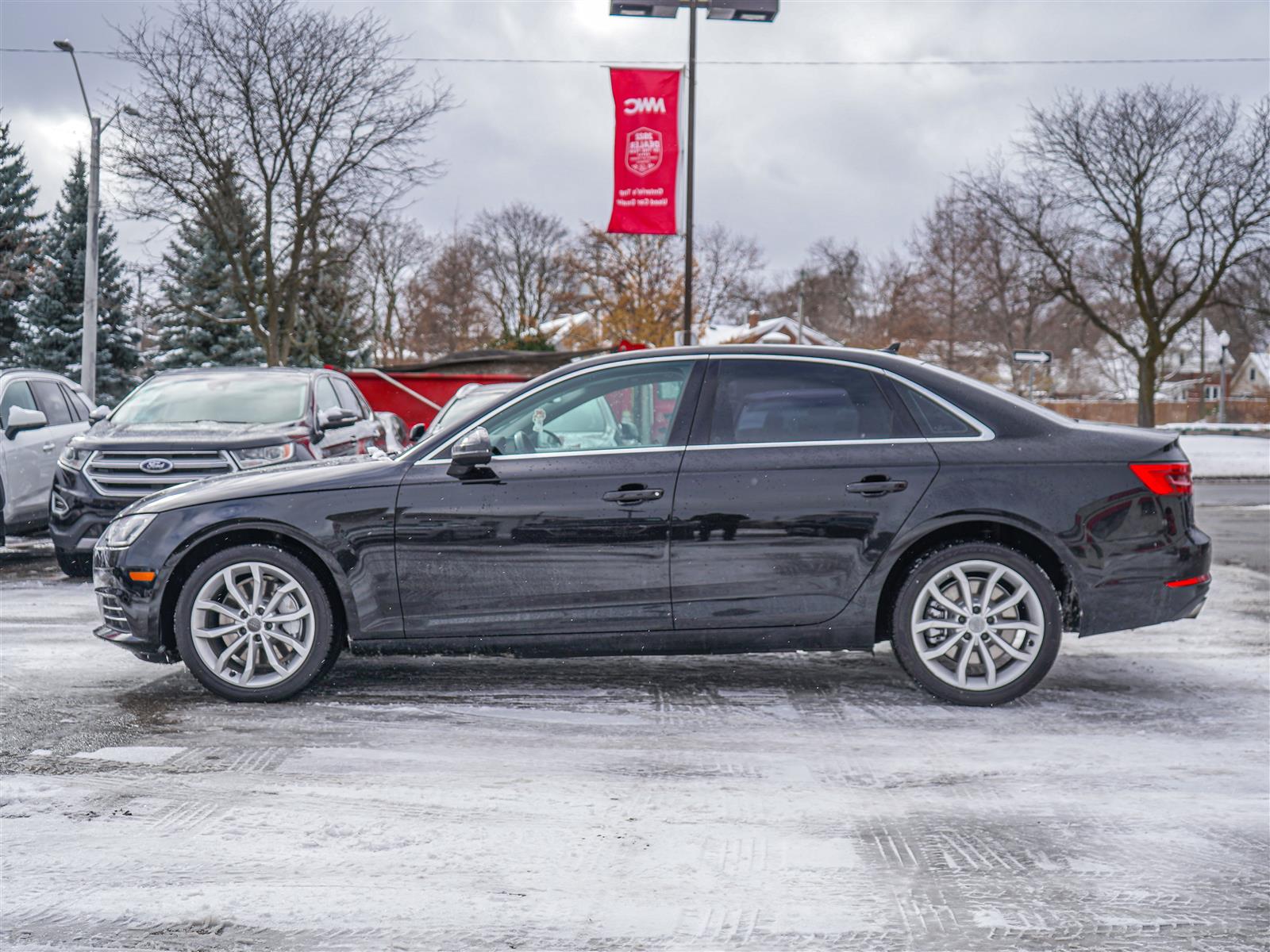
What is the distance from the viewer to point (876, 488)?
216 inches

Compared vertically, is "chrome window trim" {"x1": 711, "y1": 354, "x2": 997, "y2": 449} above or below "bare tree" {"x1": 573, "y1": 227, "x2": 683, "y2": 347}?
below

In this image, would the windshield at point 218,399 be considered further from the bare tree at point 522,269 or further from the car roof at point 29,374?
the bare tree at point 522,269

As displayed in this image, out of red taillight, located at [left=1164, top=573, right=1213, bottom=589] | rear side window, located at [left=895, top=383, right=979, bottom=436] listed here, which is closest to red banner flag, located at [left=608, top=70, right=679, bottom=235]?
rear side window, located at [left=895, top=383, right=979, bottom=436]

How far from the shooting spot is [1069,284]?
40062mm

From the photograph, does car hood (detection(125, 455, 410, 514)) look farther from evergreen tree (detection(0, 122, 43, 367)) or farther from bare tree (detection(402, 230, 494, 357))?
bare tree (detection(402, 230, 494, 357))

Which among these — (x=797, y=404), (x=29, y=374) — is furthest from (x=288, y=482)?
(x=29, y=374)

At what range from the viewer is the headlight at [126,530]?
224 inches

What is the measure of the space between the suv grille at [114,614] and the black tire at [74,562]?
3.69m

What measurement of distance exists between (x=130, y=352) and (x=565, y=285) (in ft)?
83.9

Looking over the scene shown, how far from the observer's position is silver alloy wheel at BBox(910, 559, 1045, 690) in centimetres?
548

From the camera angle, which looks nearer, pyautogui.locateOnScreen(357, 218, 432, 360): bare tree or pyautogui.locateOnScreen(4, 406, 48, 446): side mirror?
pyautogui.locateOnScreen(4, 406, 48, 446): side mirror

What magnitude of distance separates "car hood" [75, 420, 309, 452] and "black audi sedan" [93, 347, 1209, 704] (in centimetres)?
368

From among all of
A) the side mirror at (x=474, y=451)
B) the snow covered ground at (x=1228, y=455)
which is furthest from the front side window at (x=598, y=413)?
the snow covered ground at (x=1228, y=455)

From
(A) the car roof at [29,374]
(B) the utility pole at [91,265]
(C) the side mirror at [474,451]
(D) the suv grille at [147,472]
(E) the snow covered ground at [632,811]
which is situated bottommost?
(E) the snow covered ground at [632,811]
